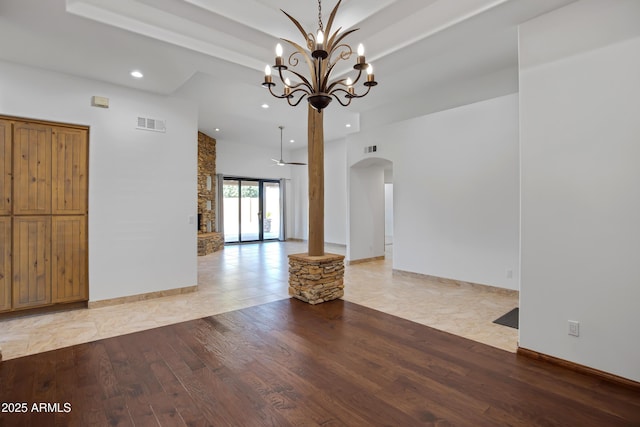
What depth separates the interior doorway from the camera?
11.0 metres

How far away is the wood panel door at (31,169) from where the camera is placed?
3799mm

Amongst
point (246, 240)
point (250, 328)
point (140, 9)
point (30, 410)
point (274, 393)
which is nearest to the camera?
point (30, 410)

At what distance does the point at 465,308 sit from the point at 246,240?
8.74 m

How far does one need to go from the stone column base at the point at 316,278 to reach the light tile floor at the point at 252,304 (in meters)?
0.28

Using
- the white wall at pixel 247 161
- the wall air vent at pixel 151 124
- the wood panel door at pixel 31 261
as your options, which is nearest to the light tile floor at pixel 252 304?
the wood panel door at pixel 31 261

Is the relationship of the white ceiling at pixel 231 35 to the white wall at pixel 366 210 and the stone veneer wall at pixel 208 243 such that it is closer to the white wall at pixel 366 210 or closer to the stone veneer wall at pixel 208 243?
the white wall at pixel 366 210

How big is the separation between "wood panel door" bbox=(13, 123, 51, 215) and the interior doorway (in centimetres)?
648

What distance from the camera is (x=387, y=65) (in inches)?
161

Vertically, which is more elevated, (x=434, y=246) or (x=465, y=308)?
(x=434, y=246)

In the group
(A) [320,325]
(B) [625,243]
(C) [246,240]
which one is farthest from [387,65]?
(C) [246,240]

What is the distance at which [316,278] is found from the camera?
4.42m

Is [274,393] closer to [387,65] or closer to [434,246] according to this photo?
[387,65]

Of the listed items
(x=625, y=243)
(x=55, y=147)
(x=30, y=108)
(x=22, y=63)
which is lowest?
(x=625, y=243)

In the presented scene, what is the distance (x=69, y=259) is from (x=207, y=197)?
18.8ft
